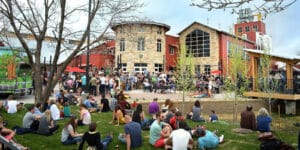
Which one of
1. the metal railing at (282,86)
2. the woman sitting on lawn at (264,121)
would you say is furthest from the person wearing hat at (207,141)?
the metal railing at (282,86)

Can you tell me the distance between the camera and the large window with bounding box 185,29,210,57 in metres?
41.2

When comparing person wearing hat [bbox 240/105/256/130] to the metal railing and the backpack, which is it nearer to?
the backpack

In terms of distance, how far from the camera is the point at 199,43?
41.8m

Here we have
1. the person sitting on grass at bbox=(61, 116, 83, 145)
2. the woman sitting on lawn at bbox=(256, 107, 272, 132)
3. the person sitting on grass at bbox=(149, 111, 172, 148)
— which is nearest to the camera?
the person sitting on grass at bbox=(149, 111, 172, 148)

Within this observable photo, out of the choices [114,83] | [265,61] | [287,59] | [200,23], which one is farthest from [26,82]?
[200,23]

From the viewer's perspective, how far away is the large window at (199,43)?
41.2m

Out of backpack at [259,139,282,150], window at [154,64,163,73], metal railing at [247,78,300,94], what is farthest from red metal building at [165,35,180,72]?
backpack at [259,139,282,150]

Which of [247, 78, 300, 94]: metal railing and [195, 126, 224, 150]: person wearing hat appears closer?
[195, 126, 224, 150]: person wearing hat

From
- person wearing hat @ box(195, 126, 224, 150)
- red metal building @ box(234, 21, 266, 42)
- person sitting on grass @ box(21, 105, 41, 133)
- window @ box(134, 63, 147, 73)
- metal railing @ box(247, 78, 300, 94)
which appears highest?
red metal building @ box(234, 21, 266, 42)

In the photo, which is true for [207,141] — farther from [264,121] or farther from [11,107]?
[11,107]

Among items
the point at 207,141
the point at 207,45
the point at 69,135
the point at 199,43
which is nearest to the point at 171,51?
the point at 199,43

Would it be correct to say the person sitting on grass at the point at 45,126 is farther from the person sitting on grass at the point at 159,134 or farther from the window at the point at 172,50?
the window at the point at 172,50

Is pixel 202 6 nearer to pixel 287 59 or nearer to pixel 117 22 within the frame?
pixel 117 22

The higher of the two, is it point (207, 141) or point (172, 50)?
point (172, 50)
